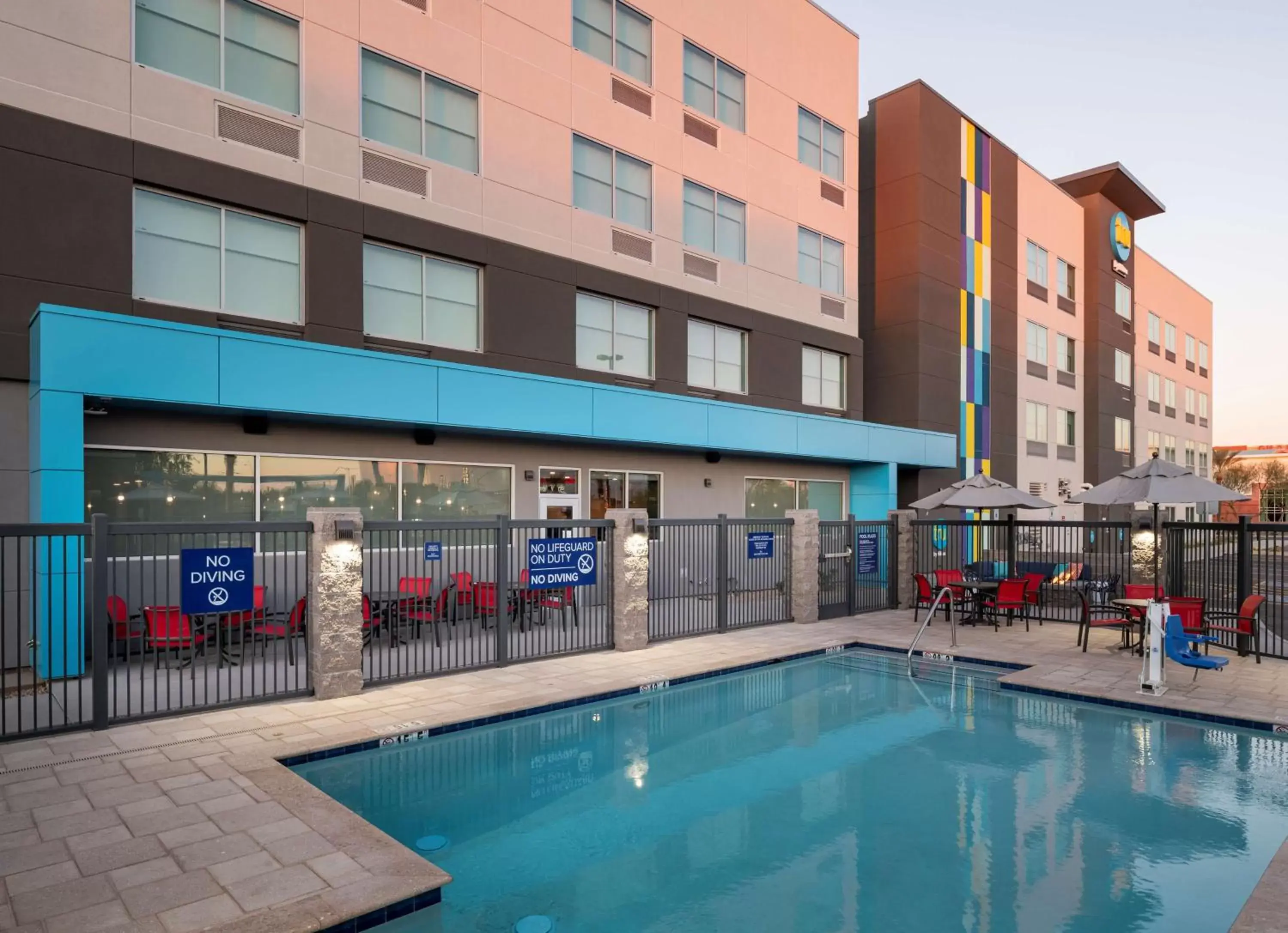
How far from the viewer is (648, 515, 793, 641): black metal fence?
13.2 meters

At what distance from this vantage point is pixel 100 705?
760 centimetres

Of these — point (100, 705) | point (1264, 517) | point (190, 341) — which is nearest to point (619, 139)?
point (190, 341)

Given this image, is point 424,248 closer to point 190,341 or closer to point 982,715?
point 190,341

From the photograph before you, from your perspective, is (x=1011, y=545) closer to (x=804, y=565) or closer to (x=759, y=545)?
(x=804, y=565)

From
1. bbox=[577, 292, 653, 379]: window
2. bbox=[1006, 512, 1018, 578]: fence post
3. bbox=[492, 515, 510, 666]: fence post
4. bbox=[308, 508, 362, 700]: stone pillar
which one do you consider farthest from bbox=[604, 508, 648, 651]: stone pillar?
bbox=[1006, 512, 1018, 578]: fence post

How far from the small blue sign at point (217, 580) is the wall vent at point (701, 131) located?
15167 millimetres

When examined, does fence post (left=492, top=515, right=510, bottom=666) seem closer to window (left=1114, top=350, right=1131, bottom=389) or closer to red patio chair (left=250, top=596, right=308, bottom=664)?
red patio chair (left=250, top=596, right=308, bottom=664)

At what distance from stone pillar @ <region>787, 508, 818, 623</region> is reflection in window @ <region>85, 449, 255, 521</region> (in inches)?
378

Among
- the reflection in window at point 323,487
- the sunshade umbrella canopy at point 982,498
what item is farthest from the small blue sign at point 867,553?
the reflection in window at point 323,487

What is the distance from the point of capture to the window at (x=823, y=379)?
22000 millimetres

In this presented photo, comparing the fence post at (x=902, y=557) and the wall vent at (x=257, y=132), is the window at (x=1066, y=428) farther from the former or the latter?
the wall vent at (x=257, y=132)

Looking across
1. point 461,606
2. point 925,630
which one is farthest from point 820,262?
point 461,606

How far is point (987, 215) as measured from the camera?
93.2ft

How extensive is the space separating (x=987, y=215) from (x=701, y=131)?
47.2 feet
